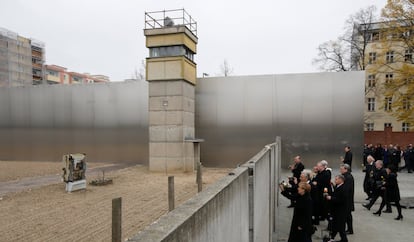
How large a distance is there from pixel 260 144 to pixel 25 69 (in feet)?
198

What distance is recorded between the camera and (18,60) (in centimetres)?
5900

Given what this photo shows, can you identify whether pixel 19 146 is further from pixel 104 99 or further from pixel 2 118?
pixel 104 99

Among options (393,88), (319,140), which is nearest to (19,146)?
(319,140)

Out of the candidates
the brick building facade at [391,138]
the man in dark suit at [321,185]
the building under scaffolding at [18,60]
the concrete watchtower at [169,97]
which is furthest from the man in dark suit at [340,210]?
the building under scaffolding at [18,60]

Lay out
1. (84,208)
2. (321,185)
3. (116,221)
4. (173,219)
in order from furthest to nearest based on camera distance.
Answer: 1. (84,208)
2. (321,185)
3. (116,221)
4. (173,219)

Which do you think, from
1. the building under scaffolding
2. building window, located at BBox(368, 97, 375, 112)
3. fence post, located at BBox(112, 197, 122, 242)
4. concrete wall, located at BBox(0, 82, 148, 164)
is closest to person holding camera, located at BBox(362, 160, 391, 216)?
fence post, located at BBox(112, 197, 122, 242)

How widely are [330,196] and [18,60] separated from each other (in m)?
68.3

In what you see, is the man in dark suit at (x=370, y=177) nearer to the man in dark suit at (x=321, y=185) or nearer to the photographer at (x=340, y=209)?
the man in dark suit at (x=321, y=185)

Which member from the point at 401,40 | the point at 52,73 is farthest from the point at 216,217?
the point at 52,73

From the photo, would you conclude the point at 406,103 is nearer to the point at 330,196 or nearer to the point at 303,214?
the point at 330,196

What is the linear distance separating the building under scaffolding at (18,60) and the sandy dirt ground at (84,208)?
4992cm

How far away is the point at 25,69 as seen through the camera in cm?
6044

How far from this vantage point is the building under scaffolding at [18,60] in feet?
180

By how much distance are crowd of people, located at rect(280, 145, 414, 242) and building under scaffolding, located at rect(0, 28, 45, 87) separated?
2420 inches
